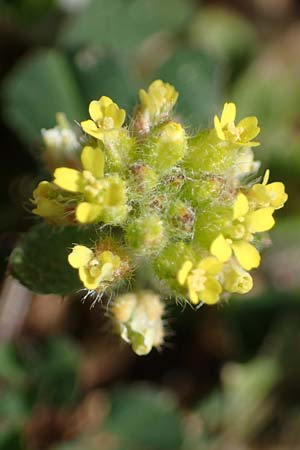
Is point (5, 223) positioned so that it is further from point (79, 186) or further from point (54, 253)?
point (79, 186)

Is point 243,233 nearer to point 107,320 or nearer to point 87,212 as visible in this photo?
point 87,212

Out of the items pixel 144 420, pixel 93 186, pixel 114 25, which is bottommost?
pixel 144 420

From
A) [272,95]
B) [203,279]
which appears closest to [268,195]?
[203,279]

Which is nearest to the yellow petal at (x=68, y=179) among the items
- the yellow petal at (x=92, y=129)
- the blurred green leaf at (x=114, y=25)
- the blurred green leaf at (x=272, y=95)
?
the yellow petal at (x=92, y=129)

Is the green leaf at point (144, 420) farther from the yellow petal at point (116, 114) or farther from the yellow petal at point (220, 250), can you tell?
the yellow petal at point (116, 114)

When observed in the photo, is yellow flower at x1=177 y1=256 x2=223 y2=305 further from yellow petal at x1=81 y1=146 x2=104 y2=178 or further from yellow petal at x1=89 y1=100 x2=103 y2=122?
yellow petal at x1=89 y1=100 x2=103 y2=122
